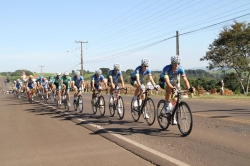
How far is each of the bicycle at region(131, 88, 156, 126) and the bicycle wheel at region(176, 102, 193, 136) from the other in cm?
149

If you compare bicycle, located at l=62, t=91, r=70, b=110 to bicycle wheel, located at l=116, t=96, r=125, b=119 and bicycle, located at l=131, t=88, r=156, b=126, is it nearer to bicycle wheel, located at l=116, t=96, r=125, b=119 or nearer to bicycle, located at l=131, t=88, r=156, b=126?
bicycle wheel, located at l=116, t=96, r=125, b=119

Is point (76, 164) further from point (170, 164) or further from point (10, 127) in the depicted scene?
point (10, 127)

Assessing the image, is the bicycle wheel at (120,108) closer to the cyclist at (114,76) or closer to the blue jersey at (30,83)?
the cyclist at (114,76)

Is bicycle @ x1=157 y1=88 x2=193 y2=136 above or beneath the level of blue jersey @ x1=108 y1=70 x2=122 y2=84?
beneath

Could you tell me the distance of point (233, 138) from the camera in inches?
281

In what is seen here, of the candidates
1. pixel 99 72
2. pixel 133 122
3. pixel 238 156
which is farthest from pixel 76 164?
pixel 99 72

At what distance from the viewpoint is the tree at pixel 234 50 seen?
102 feet

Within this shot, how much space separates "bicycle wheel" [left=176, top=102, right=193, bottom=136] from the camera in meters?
7.25

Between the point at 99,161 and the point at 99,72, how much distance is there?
22.4 ft

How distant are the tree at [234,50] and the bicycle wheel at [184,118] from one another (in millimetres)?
25771

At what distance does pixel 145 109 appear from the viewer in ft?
31.1

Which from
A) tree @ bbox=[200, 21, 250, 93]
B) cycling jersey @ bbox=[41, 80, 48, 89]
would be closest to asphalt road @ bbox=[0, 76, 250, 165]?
cycling jersey @ bbox=[41, 80, 48, 89]

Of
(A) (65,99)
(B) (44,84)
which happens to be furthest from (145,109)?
(B) (44,84)

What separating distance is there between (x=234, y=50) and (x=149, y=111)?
82.6 feet
